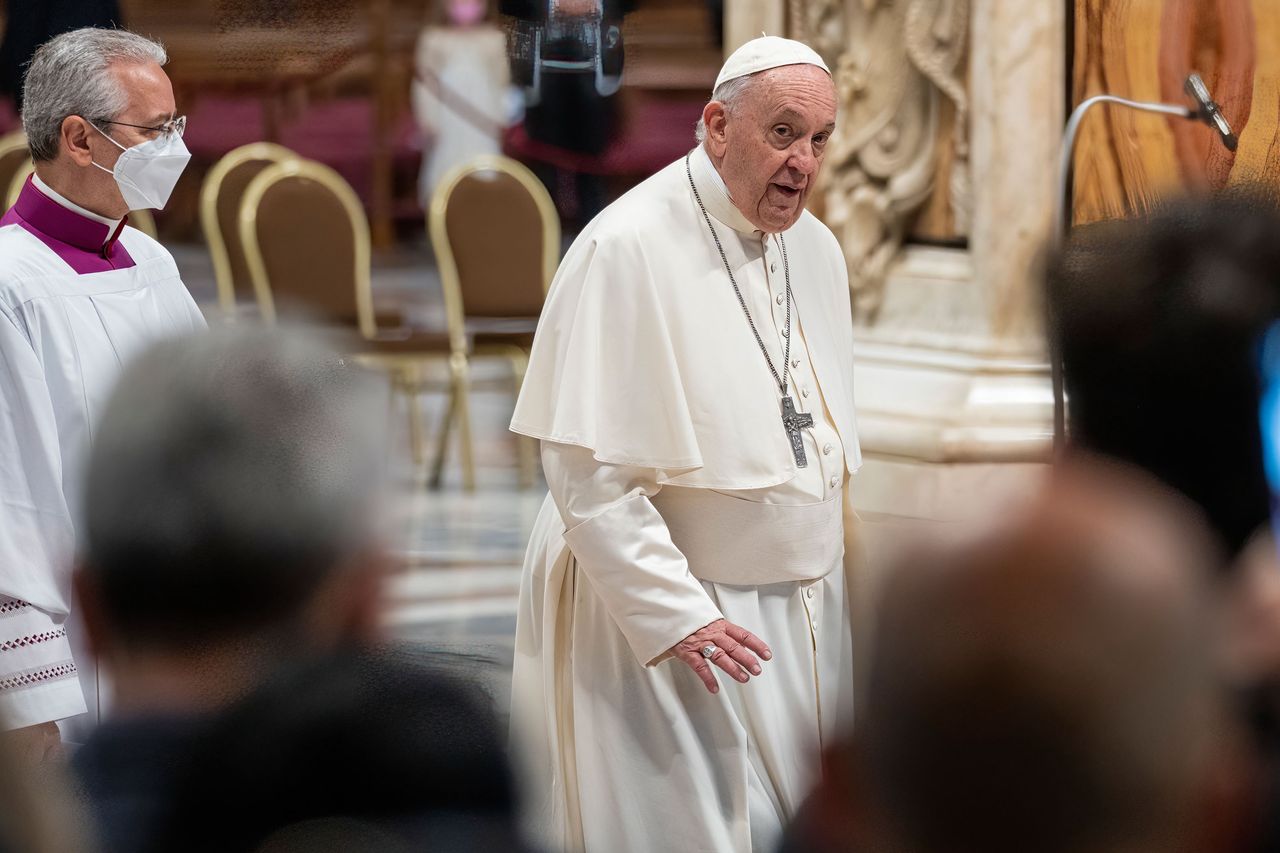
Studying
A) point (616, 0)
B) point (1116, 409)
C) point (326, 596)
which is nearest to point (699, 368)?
point (1116, 409)

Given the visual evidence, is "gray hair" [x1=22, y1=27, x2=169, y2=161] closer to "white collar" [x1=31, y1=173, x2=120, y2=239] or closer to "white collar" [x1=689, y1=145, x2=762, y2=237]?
"white collar" [x1=31, y1=173, x2=120, y2=239]

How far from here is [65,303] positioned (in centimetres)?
301

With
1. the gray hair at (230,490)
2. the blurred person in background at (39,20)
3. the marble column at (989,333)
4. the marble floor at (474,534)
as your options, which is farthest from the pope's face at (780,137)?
the blurred person in background at (39,20)

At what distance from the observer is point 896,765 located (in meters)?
1.08

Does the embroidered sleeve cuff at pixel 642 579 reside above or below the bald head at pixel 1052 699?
below

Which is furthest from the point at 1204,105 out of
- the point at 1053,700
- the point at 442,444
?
the point at 442,444

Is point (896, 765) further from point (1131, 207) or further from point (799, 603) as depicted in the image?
point (1131, 207)

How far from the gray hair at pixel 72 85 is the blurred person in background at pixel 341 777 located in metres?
1.98

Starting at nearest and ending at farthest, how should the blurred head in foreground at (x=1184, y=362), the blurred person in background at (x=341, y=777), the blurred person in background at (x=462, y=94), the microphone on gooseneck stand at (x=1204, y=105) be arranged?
the blurred person in background at (x=341, y=777), the blurred head in foreground at (x=1184, y=362), the microphone on gooseneck stand at (x=1204, y=105), the blurred person in background at (x=462, y=94)

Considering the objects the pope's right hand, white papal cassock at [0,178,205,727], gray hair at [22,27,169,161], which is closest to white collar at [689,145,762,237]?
the pope's right hand

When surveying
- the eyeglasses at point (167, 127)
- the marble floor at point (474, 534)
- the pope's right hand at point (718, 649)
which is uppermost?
the eyeglasses at point (167, 127)

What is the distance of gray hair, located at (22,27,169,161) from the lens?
3.08m

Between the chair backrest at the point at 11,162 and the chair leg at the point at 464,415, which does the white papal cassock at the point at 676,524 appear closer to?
the chair leg at the point at 464,415

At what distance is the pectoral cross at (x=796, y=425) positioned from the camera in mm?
3076
